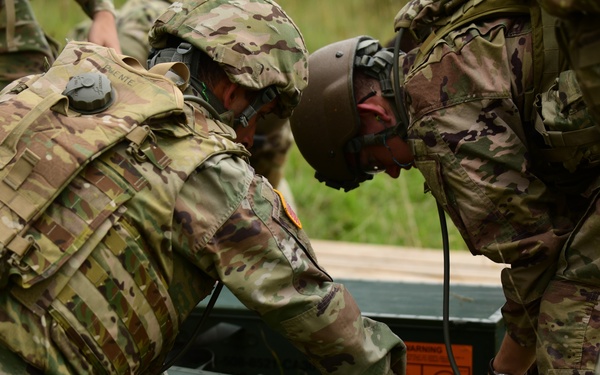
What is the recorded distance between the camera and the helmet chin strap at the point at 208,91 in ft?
8.34

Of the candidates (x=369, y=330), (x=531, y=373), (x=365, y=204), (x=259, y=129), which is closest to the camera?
(x=369, y=330)

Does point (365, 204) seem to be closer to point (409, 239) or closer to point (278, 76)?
point (409, 239)

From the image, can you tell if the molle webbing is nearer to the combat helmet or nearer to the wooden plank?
the combat helmet

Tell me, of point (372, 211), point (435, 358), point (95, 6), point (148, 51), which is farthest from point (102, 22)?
point (372, 211)

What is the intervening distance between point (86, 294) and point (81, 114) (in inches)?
16.7

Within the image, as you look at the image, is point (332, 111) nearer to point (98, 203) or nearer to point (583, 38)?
point (98, 203)

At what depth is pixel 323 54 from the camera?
314 cm

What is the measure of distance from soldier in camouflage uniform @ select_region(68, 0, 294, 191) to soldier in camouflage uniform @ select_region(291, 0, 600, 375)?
2.52 m

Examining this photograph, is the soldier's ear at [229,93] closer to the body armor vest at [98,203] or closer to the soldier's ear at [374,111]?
the body armor vest at [98,203]

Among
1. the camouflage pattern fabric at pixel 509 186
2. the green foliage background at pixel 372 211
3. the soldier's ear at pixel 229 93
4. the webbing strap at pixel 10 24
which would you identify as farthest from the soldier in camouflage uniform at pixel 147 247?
the green foliage background at pixel 372 211

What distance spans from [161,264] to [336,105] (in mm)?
1042

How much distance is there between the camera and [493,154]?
8.23ft

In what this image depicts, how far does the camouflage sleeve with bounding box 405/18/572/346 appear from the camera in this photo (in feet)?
8.25

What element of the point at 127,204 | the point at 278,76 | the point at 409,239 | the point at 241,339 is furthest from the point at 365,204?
the point at 127,204
